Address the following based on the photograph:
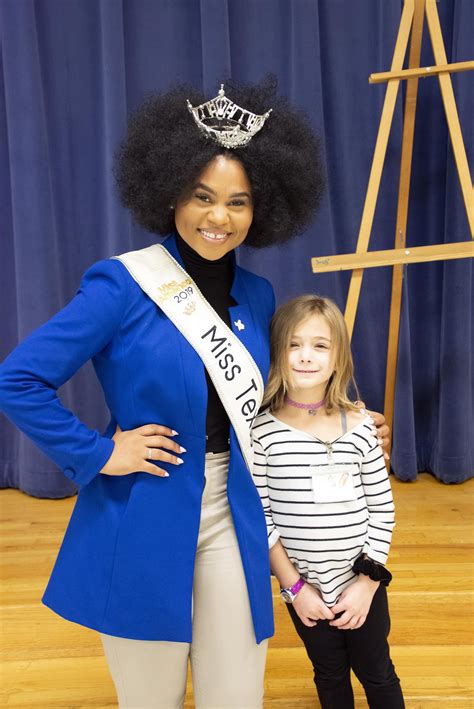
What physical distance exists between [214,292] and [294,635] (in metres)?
1.17

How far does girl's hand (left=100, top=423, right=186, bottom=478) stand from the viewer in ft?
3.97

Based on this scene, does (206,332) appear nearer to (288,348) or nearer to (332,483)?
(288,348)

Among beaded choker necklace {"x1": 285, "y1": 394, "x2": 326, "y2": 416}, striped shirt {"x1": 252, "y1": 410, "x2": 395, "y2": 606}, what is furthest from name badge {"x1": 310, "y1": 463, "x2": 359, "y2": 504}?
beaded choker necklace {"x1": 285, "y1": 394, "x2": 326, "y2": 416}

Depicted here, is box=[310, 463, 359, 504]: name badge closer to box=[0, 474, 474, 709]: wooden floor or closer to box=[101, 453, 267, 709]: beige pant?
box=[101, 453, 267, 709]: beige pant

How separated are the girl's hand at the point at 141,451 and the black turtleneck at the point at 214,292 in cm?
11

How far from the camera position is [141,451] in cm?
121

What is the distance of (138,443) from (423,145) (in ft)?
8.14

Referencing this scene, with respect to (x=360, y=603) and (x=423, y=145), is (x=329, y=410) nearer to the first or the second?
(x=360, y=603)

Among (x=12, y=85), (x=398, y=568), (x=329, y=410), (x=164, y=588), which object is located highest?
(x=12, y=85)

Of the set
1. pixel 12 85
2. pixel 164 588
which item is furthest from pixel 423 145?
pixel 164 588

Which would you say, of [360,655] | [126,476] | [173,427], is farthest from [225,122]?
[360,655]

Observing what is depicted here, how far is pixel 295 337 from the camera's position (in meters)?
1.46

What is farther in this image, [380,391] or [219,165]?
[380,391]

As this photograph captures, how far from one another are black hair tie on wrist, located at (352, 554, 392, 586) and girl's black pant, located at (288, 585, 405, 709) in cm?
8
